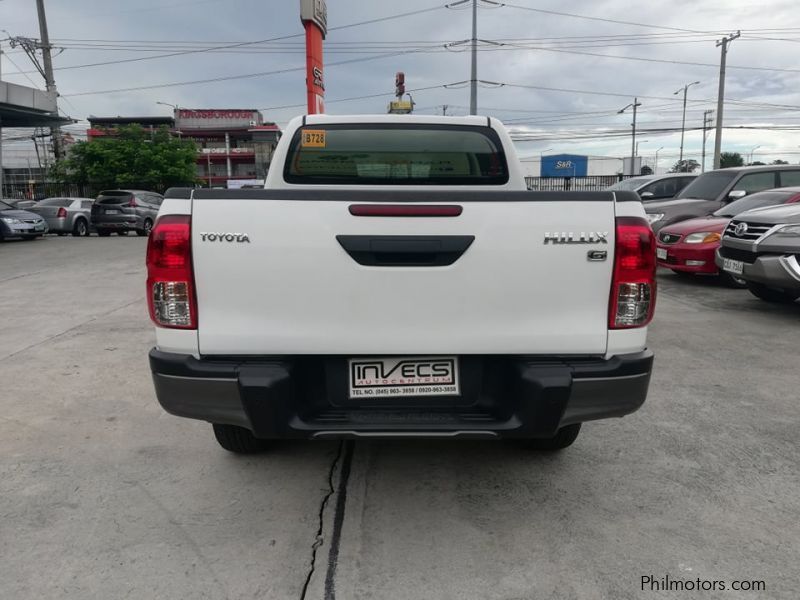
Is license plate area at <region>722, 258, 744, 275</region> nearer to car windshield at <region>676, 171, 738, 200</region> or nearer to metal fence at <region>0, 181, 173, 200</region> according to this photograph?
car windshield at <region>676, 171, 738, 200</region>

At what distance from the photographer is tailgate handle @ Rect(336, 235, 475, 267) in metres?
2.31

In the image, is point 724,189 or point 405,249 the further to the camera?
point 724,189

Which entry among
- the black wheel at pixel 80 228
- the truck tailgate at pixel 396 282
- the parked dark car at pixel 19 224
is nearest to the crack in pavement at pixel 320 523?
Answer: the truck tailgate at pixel 396 282

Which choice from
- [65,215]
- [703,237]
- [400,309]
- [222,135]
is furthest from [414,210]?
[222,135]

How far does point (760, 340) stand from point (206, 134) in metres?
67.3

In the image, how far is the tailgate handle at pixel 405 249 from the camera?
7.58 ft

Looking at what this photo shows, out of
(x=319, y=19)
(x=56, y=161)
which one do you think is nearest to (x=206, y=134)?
(x=56, y=161)

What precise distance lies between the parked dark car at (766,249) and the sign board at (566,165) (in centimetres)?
3901

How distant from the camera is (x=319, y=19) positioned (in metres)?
12.9

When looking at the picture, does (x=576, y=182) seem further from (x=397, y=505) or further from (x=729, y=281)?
(x=397, y=505)

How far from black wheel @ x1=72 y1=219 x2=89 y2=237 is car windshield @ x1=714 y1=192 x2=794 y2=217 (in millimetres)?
20151

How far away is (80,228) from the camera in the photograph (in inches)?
845

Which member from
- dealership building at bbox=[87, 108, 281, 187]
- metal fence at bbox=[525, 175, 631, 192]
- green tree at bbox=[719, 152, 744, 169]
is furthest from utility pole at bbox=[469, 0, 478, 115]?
green tree at bbox=[719, 152, 744, 169]

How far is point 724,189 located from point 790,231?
4574mm
